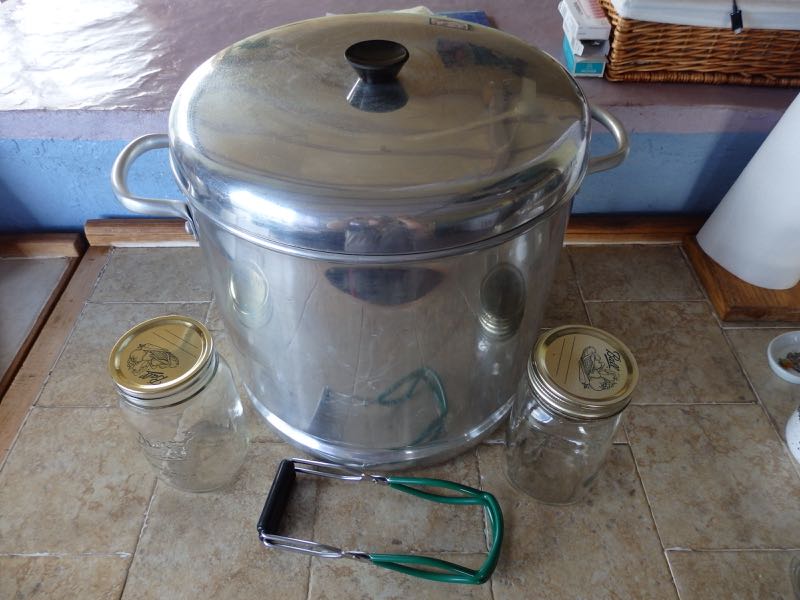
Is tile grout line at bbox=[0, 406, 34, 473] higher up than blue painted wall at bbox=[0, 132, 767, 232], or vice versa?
blue painted wall at bbox=[0, 132, 767, 232]

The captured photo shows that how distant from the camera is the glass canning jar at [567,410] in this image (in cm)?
50

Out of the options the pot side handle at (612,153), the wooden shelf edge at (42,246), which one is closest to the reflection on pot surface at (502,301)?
the pot side handle at (612,153)

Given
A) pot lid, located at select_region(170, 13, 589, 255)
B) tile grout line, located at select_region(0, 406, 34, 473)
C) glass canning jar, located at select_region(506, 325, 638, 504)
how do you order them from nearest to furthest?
pot lid, located at select_region(170, 13, 589, 255), glass canning jar, located at select_region(506, 325, 638, 504), tile grout line, located at select_region(0, 406, 34, 473)

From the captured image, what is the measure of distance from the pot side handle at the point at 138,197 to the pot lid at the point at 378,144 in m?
0.05

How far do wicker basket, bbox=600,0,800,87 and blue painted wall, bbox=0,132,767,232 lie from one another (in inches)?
3.0

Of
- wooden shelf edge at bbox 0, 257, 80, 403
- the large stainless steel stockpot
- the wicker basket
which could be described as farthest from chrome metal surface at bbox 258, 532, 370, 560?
the wicker basket

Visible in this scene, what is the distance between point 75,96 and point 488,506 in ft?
2.39

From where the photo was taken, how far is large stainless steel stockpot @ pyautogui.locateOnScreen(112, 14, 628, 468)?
0.40 m

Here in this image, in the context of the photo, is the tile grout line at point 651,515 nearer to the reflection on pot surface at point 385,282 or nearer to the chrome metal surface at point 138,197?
the reflection on pot surface at point 385,282

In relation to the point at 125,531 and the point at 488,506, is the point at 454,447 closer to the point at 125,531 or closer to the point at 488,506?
the point at 488,506

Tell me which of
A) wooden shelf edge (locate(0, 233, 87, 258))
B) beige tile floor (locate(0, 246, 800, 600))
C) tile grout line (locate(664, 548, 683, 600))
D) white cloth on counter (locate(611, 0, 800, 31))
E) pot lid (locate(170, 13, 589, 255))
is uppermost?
pot lid (locate(170, 13, 589, 255))

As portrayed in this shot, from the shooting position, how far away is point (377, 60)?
0.43 m

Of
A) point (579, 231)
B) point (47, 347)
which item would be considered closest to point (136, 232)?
point (47, 347)

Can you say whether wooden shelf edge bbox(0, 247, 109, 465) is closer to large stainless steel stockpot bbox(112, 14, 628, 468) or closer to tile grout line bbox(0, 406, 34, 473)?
tile grout line bbox(0, 406, 34, 473)
